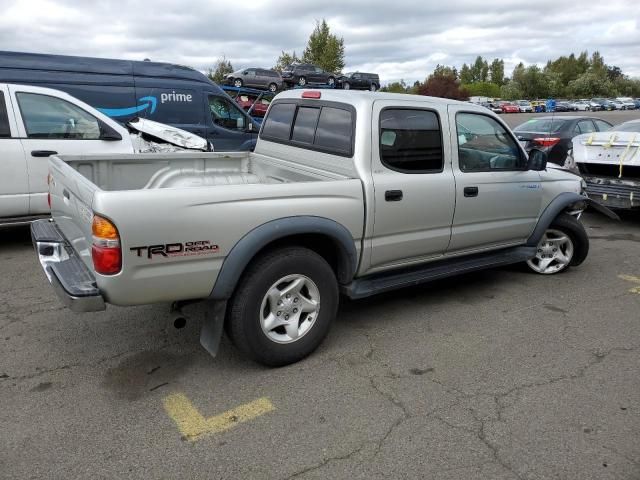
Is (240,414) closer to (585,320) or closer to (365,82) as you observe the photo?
(585,320)

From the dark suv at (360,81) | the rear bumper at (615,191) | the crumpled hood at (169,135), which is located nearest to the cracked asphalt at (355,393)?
the rear bumper at (615,191)

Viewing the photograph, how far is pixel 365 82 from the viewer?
3650cm

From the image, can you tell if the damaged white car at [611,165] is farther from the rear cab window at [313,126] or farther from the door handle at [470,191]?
the rear cab window at [313,126]

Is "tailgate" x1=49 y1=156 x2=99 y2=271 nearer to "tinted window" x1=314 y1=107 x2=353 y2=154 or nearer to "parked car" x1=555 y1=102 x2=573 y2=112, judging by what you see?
"tinted window" x1=314 y1=107 x2=353 y2=154

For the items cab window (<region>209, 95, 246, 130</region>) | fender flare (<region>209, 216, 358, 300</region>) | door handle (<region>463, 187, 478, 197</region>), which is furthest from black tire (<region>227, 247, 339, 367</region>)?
cab window (<region>209, 95, 246, 130</region>)

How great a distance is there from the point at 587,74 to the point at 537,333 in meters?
103

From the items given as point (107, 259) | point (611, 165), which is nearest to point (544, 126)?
point (611, 165)

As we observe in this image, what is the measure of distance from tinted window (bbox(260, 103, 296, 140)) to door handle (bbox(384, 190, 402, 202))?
4.16ft

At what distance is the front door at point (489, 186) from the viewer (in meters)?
4.29

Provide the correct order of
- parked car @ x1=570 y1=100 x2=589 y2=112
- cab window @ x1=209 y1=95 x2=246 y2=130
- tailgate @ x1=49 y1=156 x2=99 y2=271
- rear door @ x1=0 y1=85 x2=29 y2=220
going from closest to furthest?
tailgate @ x1=49 y1=156 x2=99 y2=271 → rear door @ x1=0 y1=85 x2=29 y2=220 → cab window @ x1=209 y1=95 x2=246 y2=130 → parked car @ x1=570 y1=100 x2=589 y2=112

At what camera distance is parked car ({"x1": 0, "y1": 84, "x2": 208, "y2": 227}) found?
18.7 feet

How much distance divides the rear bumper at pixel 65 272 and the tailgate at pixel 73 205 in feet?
0.16

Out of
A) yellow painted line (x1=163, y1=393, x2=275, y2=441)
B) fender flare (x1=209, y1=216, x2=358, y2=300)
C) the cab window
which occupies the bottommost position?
yellow painted line (x1=163, y1=393, x2=275, y2=441)

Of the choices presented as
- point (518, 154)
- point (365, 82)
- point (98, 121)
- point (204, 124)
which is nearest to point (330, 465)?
point (518, 154)
